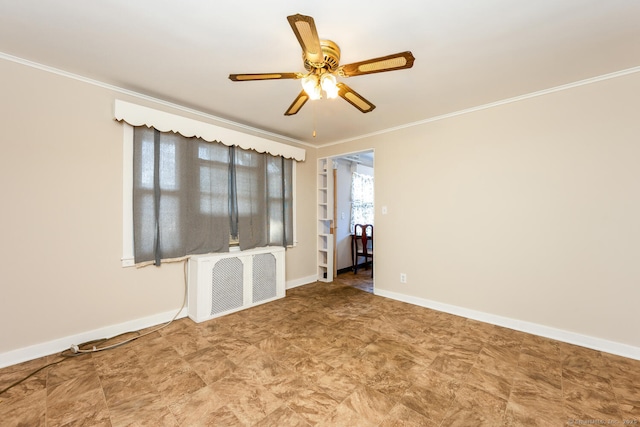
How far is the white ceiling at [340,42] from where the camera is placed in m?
1.58

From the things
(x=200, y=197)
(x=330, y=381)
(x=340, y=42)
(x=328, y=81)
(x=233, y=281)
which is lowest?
(x=330, y=381)

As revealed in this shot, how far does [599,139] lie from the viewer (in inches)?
92.2

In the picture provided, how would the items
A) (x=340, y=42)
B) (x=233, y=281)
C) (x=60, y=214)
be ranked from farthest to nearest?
(x=233, y=281) < (x=60, y=214) < (x=340, y=42)

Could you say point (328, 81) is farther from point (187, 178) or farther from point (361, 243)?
point (361, 243)

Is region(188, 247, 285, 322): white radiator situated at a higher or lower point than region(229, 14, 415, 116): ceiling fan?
lower

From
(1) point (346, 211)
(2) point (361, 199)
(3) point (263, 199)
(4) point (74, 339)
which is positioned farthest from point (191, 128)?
(2) point (361, 199)

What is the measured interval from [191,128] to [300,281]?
9.18 feet

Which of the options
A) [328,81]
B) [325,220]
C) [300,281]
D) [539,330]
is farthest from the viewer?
[325,220]

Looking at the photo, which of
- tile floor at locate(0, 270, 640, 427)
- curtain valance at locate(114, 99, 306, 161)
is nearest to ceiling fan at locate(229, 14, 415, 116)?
curtain valance at locate(114, 99, 306, 161)

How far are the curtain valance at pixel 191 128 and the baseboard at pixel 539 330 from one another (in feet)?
9.43

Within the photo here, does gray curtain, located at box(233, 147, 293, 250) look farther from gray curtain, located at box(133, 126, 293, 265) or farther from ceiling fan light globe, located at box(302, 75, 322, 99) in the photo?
ceiling fan light globe, located at box(302, 75, 322, 99)

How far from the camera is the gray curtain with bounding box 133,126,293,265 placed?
8.92 feet

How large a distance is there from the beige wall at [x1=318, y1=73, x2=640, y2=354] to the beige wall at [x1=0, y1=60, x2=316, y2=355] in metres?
3.38

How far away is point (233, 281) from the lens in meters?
3.17
